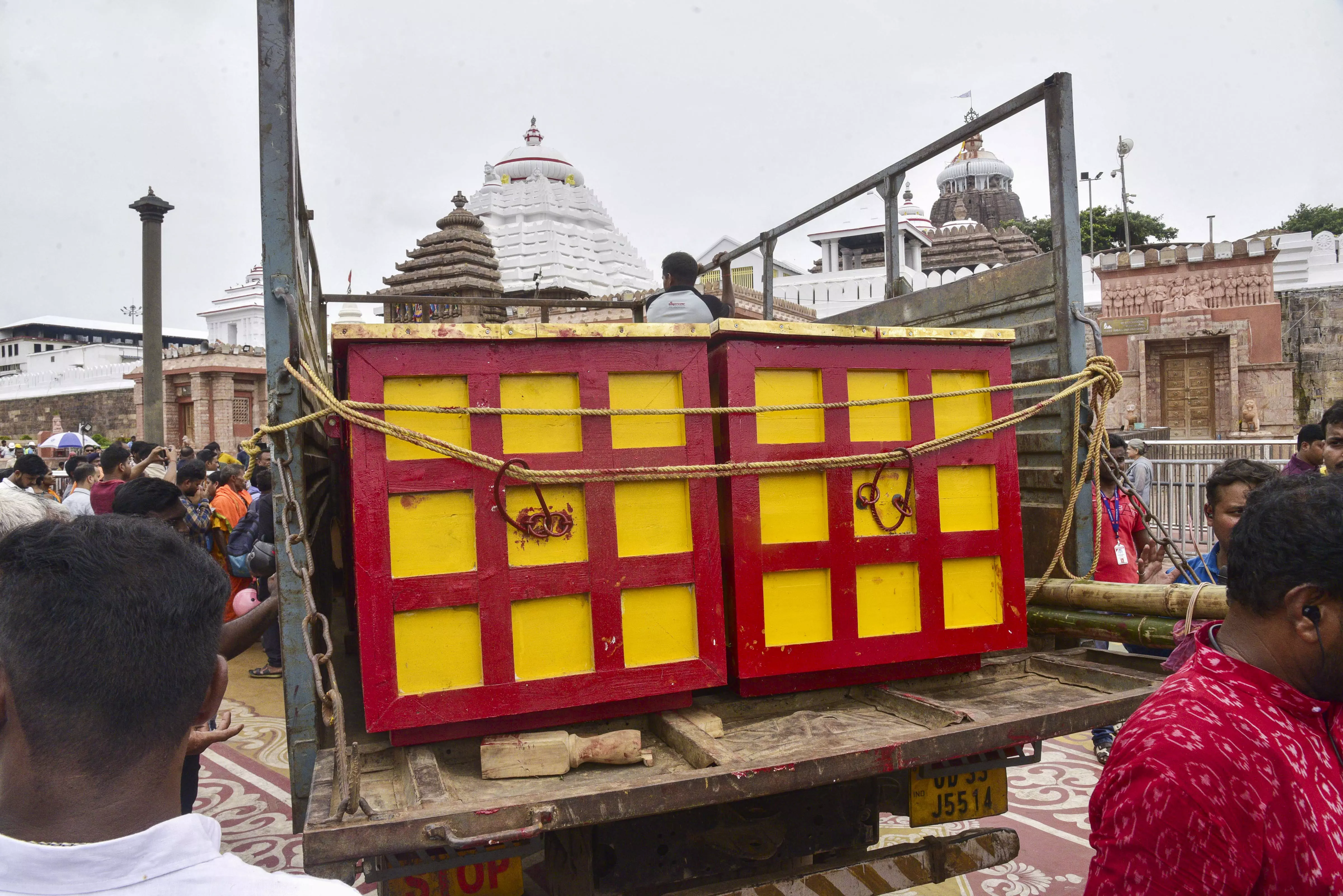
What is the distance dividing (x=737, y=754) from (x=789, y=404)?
943 mm

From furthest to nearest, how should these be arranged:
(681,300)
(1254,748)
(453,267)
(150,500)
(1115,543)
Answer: (453,267), (1115,543), (150,500), (681,300), (1254,748)

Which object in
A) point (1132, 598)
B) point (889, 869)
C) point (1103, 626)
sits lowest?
point (889, 869)

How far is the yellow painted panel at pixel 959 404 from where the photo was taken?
8.68ft

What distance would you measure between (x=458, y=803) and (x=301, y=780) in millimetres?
629

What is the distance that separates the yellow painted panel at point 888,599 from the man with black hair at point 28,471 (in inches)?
261

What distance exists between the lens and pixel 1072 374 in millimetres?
3092

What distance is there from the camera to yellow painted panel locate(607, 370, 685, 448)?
226cm

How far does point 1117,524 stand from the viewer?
4.48 metres

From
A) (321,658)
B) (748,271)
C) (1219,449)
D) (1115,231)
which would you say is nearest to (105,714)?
(321,658)

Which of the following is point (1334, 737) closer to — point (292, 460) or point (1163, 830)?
point (1163, 830)

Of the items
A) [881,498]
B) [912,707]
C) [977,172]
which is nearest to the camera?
[912,707]

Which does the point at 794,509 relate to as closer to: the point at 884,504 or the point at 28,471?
the point at 884,504

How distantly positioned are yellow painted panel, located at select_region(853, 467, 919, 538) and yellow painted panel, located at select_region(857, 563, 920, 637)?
3.8 inches

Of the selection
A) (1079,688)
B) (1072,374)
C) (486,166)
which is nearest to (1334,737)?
(1079,688)
